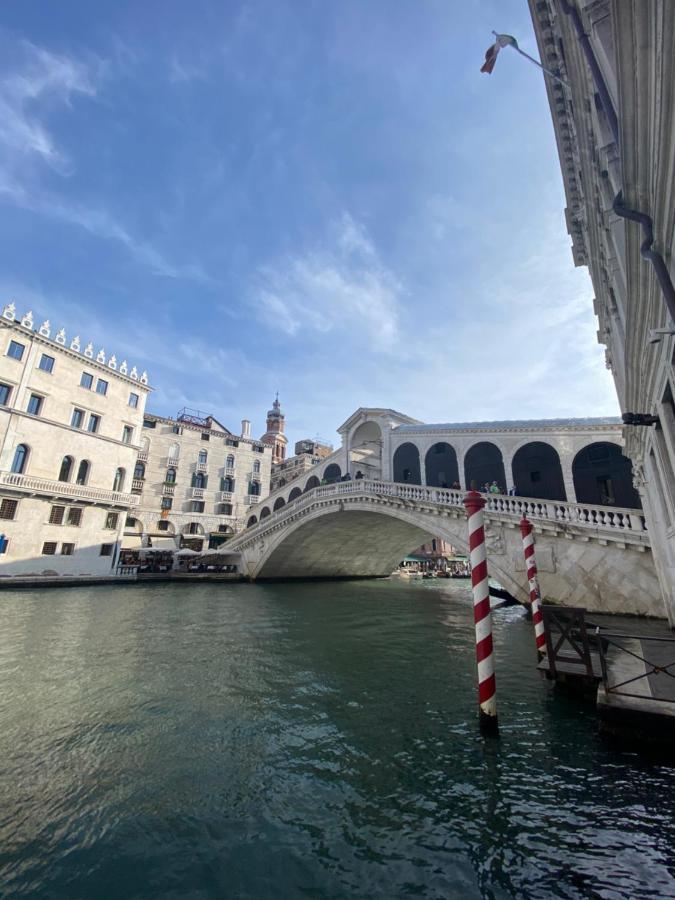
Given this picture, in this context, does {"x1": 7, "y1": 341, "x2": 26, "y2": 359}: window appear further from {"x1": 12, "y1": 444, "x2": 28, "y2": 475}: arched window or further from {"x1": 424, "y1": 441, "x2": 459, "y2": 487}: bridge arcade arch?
{"x1": 424, "y1": 441, "x2": 459, "y2": 487}: bridge arcade arch

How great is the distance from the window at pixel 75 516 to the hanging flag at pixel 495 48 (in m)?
27.6

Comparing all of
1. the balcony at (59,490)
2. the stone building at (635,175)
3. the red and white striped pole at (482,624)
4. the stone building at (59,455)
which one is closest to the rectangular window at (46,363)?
the stone building at (59,455)

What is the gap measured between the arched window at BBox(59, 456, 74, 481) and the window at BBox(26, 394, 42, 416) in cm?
309

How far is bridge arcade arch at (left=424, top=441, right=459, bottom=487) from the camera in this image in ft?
68.8

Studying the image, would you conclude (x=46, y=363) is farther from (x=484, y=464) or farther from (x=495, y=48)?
(x=495, y=48)

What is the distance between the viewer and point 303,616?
13297 millimetres

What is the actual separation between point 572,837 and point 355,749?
6.71 ft

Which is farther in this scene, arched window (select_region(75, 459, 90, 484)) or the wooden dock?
arched window (select_region(75, 459, 90, 484))

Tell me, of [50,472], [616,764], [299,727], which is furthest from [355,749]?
[50,472]

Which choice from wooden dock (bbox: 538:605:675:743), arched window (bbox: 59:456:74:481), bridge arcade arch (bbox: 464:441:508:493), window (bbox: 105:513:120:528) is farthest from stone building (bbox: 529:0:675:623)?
arched window (bbox: 59:456:74:481)

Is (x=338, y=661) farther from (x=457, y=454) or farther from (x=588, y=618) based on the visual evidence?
(x=457, y=454)

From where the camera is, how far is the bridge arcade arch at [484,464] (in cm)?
1922

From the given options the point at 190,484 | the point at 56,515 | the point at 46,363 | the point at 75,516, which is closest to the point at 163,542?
the point at 190,484

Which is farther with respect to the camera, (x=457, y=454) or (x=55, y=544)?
(x=55, y=544)
